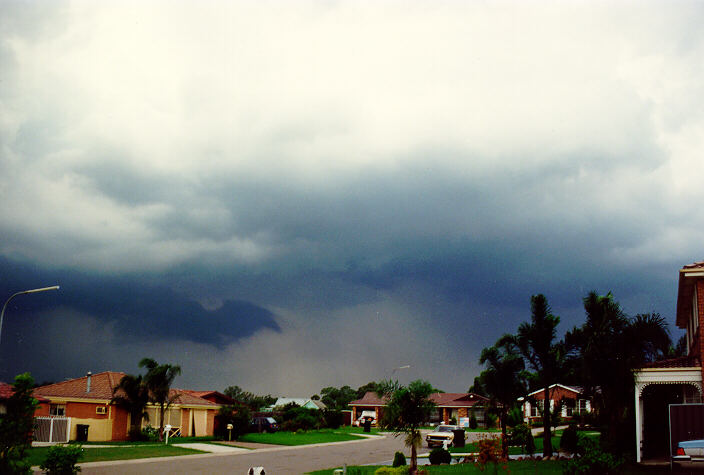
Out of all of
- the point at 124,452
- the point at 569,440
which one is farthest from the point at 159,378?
the point at 569,440

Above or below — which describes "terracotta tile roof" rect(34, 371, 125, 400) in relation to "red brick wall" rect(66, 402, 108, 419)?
above

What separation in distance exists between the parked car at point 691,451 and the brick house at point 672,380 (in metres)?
4.81

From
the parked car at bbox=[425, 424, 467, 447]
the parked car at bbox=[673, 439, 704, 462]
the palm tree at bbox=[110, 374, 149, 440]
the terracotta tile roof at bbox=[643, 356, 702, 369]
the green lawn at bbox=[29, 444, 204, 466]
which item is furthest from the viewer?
the palm tree at bbox=[110, 374, 149, 440]

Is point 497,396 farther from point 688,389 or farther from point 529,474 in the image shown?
point 529,474

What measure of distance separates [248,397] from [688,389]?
113 metres

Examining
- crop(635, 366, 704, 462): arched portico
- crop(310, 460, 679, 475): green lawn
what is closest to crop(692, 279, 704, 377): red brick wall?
crop(635, 366, 704, 462): arched portico

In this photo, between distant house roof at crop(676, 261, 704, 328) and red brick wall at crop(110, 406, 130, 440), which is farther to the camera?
red brick wall at crop(110, 406, 130, 440)

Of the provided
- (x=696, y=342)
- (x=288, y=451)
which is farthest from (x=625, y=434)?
(x=288, y=451)

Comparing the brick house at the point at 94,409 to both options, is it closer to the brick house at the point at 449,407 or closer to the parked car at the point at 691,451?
the brick house at the point at 449,407

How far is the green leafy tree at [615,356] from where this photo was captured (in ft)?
93.1

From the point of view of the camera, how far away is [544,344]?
3294cm

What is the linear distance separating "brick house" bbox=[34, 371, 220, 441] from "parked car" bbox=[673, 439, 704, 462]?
122 feet

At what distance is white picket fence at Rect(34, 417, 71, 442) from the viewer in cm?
4272

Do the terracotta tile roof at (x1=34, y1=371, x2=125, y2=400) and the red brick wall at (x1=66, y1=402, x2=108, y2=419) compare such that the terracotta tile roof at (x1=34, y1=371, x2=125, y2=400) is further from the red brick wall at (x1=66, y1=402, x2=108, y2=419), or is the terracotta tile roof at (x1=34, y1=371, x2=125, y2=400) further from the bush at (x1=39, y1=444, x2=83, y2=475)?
the bush at (x1=39, y1=444, x2=83, y2=475)
